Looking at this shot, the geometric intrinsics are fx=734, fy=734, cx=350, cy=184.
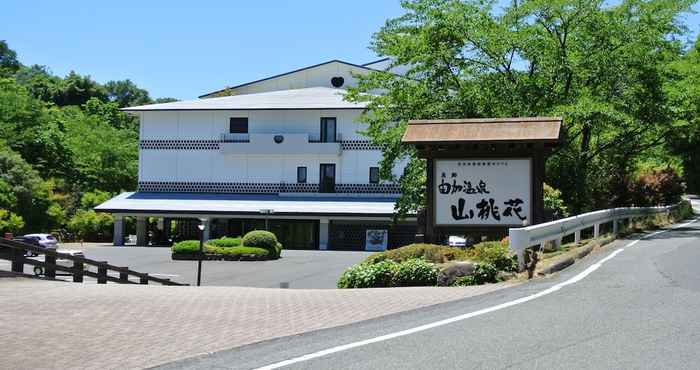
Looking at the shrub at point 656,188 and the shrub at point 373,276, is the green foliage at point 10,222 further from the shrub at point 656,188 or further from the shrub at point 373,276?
the shrub at point 373,276

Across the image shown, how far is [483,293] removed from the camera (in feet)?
38.3

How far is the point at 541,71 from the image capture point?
26.6 metres

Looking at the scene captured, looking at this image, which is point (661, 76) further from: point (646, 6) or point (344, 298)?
point (344, 298)

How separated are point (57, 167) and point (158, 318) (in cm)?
5910

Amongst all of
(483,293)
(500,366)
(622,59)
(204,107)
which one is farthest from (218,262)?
(500,366)

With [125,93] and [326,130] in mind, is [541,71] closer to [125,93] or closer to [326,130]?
[326,130]

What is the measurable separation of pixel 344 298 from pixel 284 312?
5.17 feet

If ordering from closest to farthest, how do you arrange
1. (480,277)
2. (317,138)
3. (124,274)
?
(480,277) → (124,274) → (317,138)

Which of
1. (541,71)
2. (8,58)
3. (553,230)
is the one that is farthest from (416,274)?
(8,58)

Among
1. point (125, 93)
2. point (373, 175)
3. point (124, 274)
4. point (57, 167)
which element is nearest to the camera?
point (124, 274)

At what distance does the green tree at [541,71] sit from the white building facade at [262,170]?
1902 centimetres

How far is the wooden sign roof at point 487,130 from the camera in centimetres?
1652

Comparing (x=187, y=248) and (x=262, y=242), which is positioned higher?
(x=262, y=242)

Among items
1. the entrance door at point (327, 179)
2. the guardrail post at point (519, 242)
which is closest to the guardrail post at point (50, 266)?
the guardrail post at point (519, 242)
